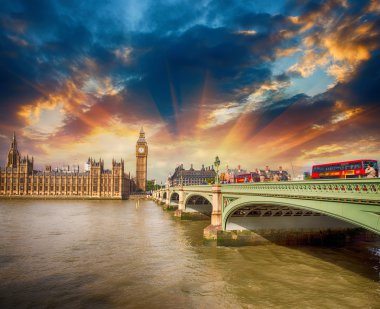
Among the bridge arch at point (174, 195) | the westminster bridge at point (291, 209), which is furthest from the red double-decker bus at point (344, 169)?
the bridge arch at point (174, 195)

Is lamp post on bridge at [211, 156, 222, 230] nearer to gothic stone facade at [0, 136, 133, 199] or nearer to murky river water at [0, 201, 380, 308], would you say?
murky river water at [0, 201, 380, 308]

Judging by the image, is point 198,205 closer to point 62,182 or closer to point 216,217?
point 216,217

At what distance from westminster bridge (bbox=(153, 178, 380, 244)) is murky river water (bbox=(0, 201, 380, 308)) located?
6.95 ft

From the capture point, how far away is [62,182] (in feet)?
497

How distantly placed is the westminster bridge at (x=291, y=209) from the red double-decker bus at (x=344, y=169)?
414 centimetres

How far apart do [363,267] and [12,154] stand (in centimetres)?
18249

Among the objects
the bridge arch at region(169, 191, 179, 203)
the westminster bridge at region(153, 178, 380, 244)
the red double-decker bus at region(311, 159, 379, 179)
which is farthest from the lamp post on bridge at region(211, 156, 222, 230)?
the bridge arch at region(169, 191, 179, 203)

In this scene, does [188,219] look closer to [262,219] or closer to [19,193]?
[262,219]

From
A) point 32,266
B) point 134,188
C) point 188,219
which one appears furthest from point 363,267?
point 134,188

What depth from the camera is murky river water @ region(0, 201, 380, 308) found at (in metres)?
16.1

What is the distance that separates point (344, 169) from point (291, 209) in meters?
6.14

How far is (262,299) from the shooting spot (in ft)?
53.6

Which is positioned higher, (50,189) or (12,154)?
(12,154)

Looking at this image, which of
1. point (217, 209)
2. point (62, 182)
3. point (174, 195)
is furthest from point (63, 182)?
point (217, 209)
